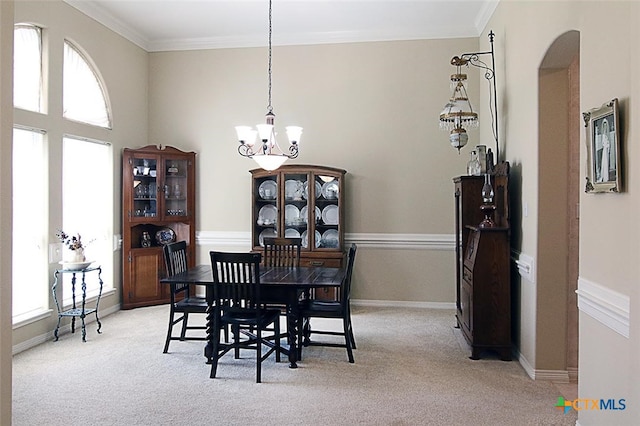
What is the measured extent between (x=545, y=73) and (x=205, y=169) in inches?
165

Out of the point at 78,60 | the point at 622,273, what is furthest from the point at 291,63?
the point at 622,273

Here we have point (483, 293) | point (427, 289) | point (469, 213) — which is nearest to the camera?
point (483, 293)

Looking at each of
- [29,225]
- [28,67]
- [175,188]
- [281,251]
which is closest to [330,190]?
[281,251]

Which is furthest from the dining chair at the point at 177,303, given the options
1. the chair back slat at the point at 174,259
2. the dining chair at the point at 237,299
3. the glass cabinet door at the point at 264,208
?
the glass cabinet door at the point at 264,208

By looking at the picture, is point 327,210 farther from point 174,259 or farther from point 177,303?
point 177,303

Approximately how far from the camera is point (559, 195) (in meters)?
3.56

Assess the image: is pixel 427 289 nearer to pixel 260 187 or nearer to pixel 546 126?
pixel 260 187

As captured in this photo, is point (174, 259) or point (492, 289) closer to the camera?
point (492, 289)

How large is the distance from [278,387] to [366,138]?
3.46 m

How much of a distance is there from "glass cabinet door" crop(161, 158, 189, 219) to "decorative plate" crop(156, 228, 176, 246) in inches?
11.1

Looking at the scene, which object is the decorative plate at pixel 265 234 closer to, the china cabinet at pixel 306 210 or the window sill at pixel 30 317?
the china cabinet at pixel 306 210

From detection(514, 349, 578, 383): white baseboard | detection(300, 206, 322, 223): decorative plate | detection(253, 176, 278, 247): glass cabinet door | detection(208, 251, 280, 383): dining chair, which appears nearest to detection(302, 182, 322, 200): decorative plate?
detection(300, 206, 322, 223): decorative plate

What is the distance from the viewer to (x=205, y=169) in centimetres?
636

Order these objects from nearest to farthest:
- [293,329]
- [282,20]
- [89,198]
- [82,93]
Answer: [293,329] < [82,93] < [89,198] < [282,20]
